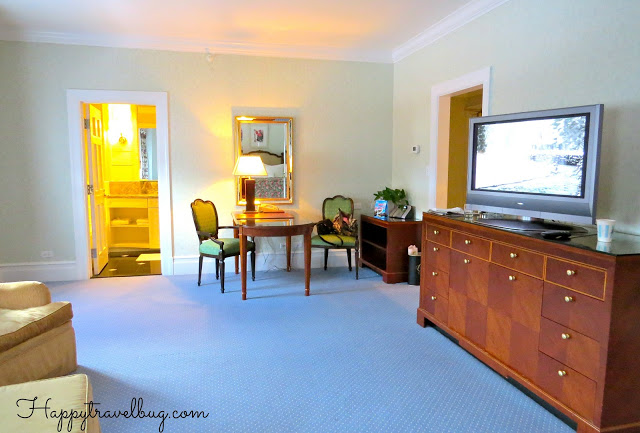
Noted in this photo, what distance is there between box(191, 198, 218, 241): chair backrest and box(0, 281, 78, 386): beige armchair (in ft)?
6.21

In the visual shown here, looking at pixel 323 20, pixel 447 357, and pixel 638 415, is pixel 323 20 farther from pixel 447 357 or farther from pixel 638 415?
pixel 638 415

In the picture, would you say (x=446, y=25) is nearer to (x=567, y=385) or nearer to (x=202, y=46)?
(x=202, y=46)

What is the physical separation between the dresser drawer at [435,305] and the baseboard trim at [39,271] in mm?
3869

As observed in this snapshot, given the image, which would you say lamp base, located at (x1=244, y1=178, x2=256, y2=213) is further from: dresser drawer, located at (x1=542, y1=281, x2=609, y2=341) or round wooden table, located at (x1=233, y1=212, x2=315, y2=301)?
dresser drawer, located at (x1=542, y1=281, x2=609, y2=341)

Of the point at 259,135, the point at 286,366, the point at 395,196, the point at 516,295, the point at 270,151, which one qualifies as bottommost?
the point at 286,366

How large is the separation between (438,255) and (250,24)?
292 centimetres

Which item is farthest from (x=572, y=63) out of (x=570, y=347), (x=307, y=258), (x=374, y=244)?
(x=374, y=244)

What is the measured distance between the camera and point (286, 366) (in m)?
2.68

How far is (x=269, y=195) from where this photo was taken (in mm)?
5113

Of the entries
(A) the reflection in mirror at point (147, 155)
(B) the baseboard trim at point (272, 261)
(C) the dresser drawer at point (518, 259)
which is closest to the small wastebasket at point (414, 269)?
(B) the baseboard trim at point (272, 261)

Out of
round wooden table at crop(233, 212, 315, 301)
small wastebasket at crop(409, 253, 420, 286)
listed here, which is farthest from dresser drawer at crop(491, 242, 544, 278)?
small wastebasket at crop(409, 253, 420, 286)

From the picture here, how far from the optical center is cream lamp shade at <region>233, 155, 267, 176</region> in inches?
181

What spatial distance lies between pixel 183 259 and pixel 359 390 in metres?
3.24

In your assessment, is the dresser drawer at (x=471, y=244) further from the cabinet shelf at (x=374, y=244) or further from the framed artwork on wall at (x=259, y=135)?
the framed artwork on wall at (x=259, y=135)
